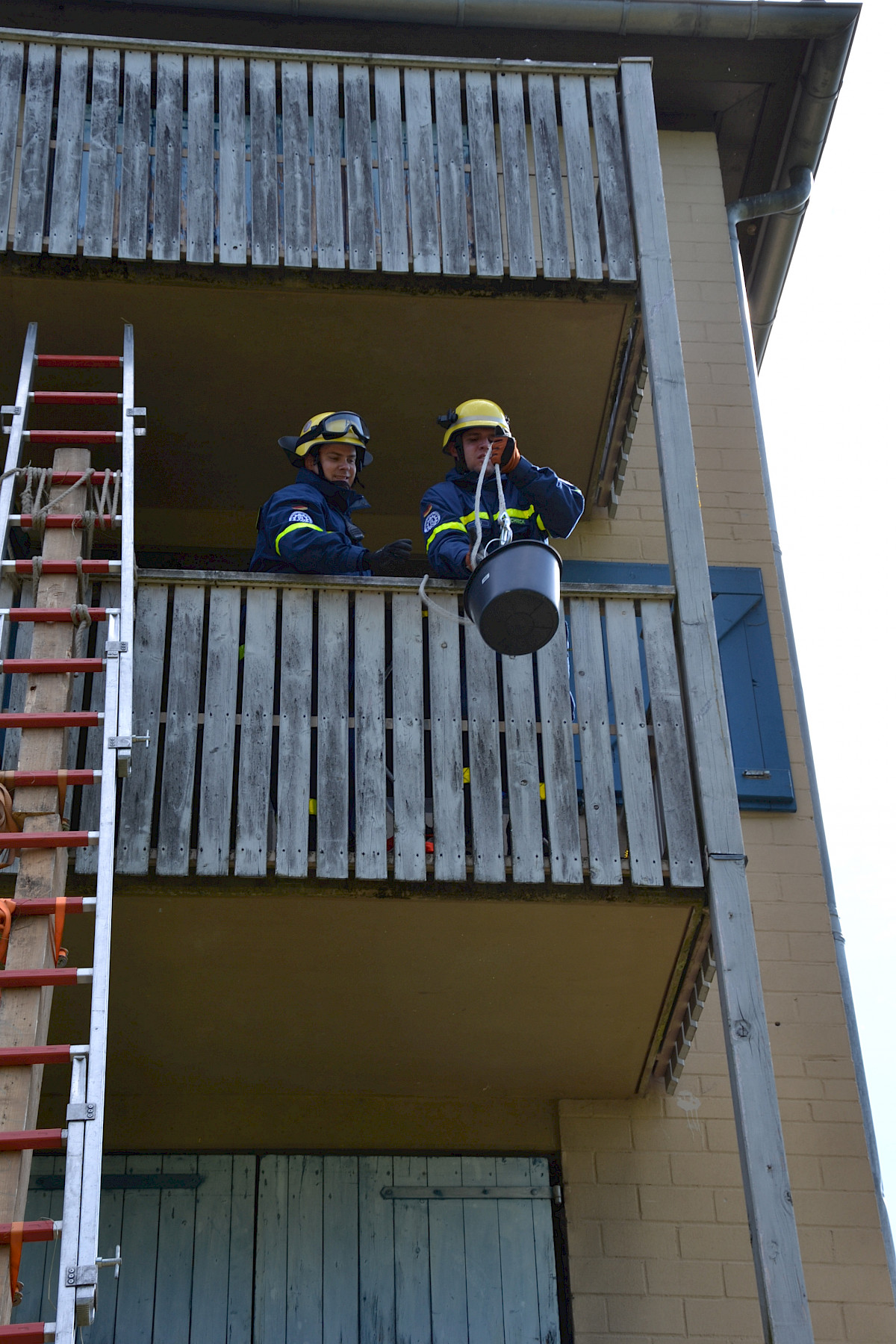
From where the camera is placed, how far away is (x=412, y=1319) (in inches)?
263

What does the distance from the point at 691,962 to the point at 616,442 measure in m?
3.32

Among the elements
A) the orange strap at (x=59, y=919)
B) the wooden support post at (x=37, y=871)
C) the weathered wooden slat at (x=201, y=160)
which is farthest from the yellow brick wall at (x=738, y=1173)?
the weathered wooden slat at (x=201, y=160)

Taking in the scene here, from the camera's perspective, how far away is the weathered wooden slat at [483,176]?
23.7 ft

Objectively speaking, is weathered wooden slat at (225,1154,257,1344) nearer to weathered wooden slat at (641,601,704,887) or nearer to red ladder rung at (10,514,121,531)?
Answer: weathered wooden slat at (641,601,704,887)

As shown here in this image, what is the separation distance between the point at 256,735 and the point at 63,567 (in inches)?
41.4

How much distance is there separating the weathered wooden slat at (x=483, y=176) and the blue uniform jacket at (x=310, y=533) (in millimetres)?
1395

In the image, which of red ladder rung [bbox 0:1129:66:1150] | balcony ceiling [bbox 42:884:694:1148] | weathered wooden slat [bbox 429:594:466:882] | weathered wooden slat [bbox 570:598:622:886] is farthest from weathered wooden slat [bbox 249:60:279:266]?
red ladder rung [bbox 0:1129:66:1150]

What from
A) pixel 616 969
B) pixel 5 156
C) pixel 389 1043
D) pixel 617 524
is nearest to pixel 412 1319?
pixel 389 1043

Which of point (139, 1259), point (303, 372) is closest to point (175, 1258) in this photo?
point (139, 1259)

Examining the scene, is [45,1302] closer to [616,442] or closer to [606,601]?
[606,601]

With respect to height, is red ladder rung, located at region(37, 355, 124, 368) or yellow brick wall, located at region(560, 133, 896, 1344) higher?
red ladder rung, located at region(37, 355, 124, 368)

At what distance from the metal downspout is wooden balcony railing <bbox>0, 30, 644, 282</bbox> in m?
2.13

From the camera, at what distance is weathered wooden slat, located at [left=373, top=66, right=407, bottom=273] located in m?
7.20

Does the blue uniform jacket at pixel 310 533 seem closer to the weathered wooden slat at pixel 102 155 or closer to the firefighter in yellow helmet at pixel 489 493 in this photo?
the firefighter in yellow helmet at pixel 489 493
